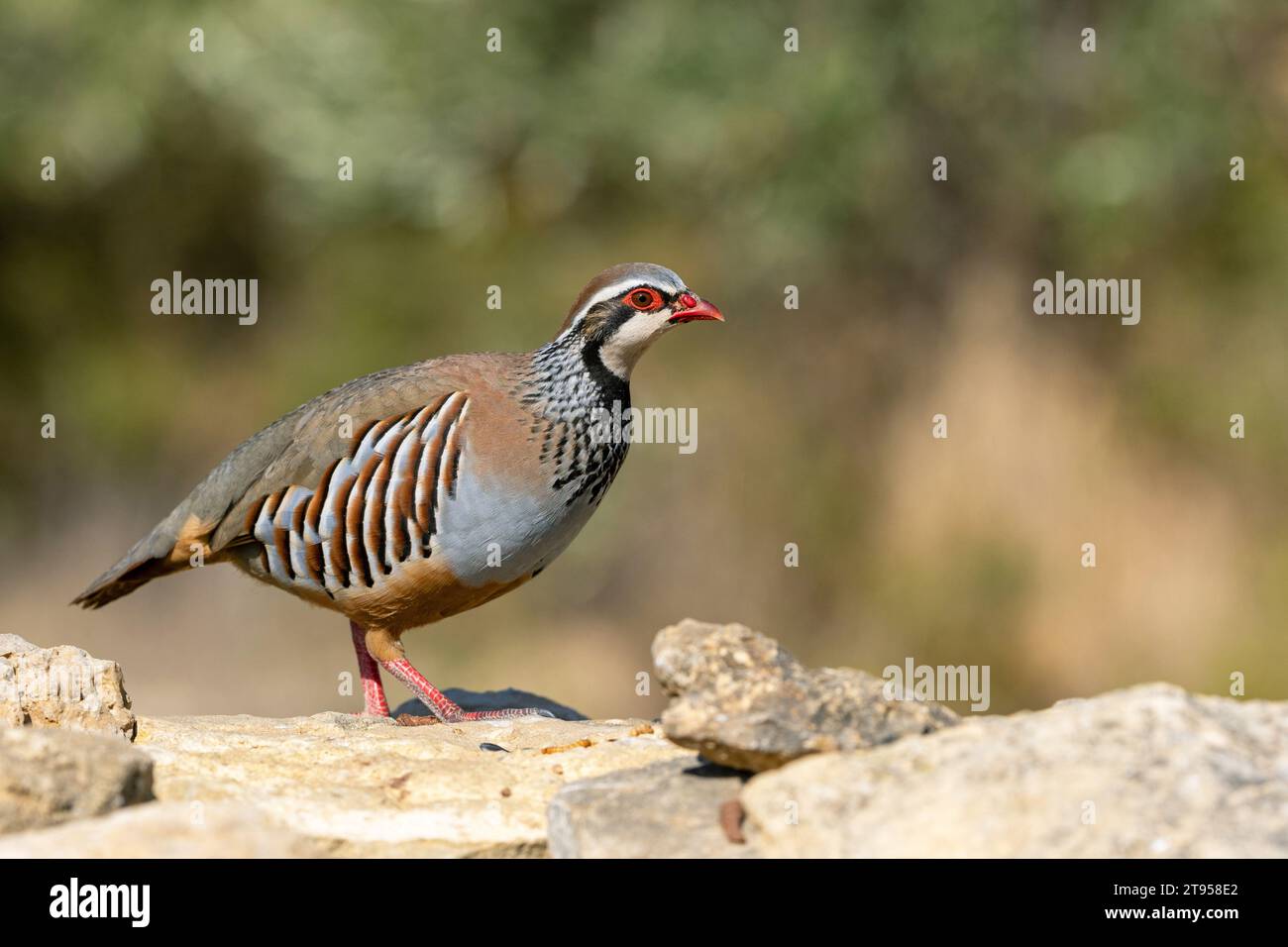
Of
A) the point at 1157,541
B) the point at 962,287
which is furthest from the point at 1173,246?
the point at 1157,541

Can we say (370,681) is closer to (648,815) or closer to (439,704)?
(439,704)

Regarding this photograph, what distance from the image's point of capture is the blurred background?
12.7m

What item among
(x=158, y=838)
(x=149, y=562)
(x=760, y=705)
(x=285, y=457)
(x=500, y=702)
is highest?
(x=285, y=457)

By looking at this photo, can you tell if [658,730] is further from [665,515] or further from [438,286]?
[438,286]

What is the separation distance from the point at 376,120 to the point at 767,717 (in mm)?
11153

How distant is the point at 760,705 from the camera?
453 cm

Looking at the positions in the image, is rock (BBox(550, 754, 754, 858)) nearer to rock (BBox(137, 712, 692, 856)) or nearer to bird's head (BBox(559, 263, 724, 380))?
rock (BBox(137, 712, 692, 856))

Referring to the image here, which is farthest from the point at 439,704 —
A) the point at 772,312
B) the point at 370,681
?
the point at 772,312

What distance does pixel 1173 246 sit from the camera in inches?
535

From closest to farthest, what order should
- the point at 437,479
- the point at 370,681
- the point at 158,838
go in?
1. the point at 158,838
2. the point at 437,479
3. the point at 370,681

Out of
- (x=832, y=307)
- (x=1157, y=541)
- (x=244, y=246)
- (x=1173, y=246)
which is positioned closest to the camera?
(x=1157, y=541)

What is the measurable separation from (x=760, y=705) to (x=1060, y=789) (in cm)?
89

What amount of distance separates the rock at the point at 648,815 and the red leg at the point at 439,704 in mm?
2260

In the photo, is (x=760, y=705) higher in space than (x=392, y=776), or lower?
higher
